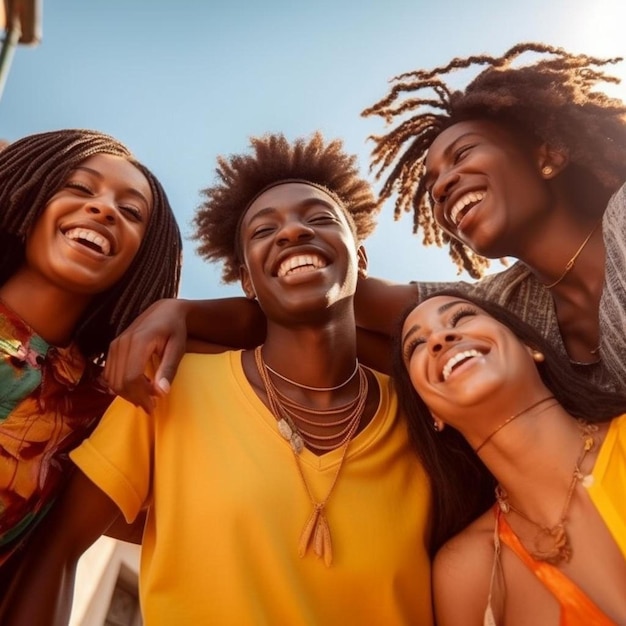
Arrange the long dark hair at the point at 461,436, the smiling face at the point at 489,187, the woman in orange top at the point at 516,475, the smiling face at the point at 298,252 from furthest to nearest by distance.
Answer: the smiling face at the point at 489,187, the smiling face at the point at 298,252, the long dark hair at the point at 461,436, the woman in orange top at the point at 516,475

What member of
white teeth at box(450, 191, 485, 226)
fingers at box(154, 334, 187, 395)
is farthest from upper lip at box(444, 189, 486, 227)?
fingers at box(154, 334, 187, 395)

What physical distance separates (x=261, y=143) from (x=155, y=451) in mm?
2006

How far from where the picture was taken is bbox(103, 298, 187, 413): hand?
7.52 feet

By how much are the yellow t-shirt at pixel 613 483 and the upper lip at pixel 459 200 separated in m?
1.29

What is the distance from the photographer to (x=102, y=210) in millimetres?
2762

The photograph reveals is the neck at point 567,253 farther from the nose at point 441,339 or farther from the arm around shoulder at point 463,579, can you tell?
the arm around shoulder at point 463,579

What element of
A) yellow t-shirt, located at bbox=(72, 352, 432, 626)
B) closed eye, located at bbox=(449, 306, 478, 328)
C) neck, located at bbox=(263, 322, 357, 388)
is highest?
closed eye, located at bbox=(449, 306, 478, 328)

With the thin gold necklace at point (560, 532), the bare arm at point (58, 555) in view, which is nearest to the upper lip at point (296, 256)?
the bare arm at point (58, 555)

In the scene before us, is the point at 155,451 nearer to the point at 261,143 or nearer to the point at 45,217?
the point at 45,217

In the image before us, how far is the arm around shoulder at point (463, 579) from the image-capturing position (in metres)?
2.28

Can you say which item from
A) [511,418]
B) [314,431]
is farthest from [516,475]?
[314,431]

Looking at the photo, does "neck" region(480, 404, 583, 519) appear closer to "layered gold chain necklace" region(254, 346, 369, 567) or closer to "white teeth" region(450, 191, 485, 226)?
"layered gold chain necklace" region(254, 346, 369, 567)

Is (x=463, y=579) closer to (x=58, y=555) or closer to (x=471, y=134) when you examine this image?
(x=58, y=555)

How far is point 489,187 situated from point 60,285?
6.67ft
